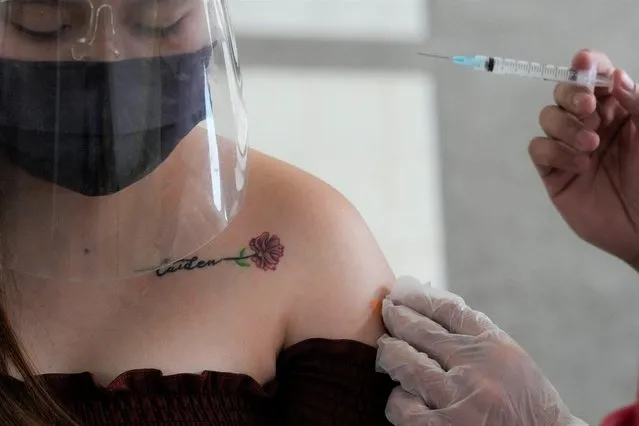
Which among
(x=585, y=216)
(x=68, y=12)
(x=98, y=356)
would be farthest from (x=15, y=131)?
(x=585, y=216)

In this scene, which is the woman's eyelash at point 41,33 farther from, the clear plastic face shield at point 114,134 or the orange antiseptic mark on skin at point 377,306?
the orange antiseptic mark on skin at point 377,306

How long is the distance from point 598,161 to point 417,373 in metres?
0.44

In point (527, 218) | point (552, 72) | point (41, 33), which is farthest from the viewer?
point (527, 218)

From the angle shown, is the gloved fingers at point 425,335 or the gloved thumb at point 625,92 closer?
the gloved fingers at point 425,335

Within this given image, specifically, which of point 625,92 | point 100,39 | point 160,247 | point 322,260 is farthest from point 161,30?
point 625,92

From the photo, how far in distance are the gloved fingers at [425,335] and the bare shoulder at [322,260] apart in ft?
0.08

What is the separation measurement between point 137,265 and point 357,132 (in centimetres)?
113

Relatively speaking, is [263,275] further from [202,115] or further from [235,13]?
[235,13]

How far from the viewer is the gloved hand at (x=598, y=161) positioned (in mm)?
1121

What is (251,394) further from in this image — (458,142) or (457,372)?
(458,142)

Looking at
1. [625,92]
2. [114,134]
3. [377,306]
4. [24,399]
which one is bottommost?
[24,399]

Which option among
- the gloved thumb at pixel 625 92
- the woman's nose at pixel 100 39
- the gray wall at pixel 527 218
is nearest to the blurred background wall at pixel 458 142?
the gray wall at pixel 527 218

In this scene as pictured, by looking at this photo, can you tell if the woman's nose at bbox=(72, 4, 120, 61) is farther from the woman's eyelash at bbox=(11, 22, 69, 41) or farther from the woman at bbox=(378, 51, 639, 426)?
the woman at bbox=(378, 51, 639, 426)

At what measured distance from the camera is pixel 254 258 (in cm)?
106
